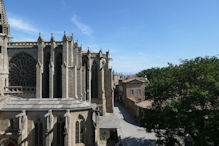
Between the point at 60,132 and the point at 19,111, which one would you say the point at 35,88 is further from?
the point at 60,132

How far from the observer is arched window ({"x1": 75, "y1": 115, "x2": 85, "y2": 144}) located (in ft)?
52.5

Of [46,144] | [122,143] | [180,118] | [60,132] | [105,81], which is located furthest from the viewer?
[105,81]

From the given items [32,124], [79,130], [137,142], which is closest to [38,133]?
[32,124]

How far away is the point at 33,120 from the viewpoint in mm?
15492

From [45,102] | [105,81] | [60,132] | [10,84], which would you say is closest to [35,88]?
[10,84]

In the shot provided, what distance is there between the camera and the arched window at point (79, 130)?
16.0m

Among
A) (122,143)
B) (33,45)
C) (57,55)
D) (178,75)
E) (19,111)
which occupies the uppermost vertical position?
(33,45)

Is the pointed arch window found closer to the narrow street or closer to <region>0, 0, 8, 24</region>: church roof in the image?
the narrow street

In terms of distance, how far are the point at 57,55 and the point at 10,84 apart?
11.1 m

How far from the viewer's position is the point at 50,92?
79.5 feet

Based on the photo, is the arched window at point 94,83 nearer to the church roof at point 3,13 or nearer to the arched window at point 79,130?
the arched window at point 79,130

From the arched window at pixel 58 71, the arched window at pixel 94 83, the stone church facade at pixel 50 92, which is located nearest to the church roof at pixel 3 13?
the stone church facade at pixel 50 92

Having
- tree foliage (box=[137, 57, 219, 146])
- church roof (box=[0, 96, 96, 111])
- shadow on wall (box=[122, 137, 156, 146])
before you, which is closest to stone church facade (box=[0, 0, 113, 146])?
church roof (box=[0, 96, 96, 111])

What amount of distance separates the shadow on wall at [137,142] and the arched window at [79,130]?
6.70 meters
